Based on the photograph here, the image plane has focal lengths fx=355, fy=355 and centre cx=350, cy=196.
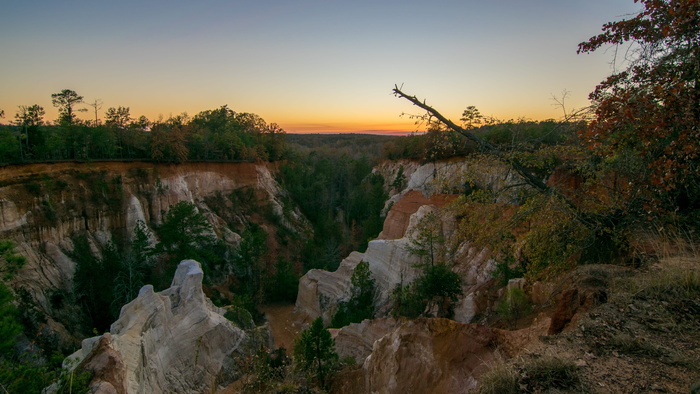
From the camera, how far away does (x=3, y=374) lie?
21.5 feet

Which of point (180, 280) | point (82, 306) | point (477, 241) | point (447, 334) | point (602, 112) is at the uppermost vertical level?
point (602, 112)

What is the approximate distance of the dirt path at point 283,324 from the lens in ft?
66.5

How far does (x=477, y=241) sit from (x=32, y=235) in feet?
72.5

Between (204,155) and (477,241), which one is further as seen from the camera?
(204,155)

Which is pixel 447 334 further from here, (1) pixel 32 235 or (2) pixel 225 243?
(2) pixel 225 243

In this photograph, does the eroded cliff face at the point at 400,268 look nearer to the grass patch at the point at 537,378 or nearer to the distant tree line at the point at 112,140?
the grass patch at the point at 537,378

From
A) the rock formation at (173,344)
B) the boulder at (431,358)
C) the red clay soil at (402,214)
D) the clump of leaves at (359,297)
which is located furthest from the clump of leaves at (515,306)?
the red clay soil at (402,214)

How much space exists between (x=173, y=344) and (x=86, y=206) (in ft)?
50.5

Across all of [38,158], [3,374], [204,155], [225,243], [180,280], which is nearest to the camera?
[3,374]

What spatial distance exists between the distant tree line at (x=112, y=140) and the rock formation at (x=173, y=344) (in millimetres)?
15407

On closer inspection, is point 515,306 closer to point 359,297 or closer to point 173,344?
point 173,344

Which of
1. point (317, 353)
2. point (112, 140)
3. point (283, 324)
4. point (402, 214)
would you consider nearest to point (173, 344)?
point (317, 353)

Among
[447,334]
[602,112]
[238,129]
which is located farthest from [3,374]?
[238,129]

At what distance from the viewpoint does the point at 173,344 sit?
35.8ft
